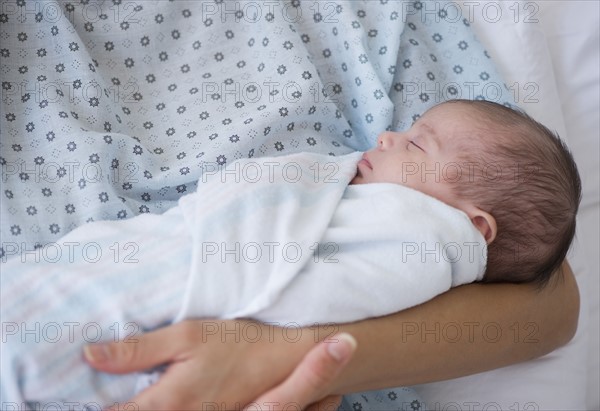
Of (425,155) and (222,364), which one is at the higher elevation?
(425,155)

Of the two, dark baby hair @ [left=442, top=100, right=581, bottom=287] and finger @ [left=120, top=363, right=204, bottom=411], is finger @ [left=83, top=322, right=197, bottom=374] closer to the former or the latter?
finger @ [left=120, top=363, right=204, bottom=411]

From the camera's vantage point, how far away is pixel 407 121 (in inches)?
47.4

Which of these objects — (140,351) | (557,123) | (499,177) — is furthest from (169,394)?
(557,123)

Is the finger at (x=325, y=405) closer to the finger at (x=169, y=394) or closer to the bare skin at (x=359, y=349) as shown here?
the bare skin at (x=359, y=349)

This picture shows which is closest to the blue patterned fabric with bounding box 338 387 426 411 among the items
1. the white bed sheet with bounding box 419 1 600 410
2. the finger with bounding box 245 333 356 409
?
the white bed sheet with bounding box 419 1 600 410

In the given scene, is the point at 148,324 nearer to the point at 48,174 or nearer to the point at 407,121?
the point at 48,174

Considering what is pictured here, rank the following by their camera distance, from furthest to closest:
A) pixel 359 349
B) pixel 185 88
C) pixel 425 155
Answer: pixel 185 88 < pixel 425 155 < pixel 359 349

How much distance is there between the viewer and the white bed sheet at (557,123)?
115 cm

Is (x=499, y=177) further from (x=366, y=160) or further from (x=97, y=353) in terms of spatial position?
(x=97, y=353)

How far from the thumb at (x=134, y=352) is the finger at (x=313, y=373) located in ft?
0.43

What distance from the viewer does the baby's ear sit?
0.94 metres

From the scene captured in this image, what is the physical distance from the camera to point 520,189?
95 centimetres

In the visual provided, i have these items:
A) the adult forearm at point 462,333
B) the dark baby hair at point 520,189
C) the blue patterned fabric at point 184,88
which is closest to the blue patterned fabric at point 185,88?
the blue patterned fabric at point 184,88

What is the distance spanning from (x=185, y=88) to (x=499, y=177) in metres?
0.56
